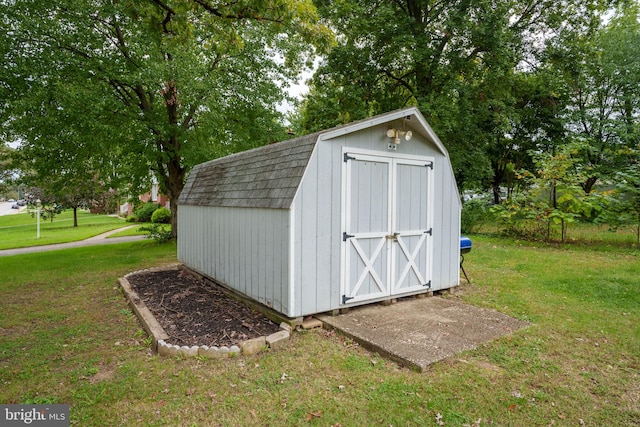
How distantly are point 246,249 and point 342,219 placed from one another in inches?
64.8

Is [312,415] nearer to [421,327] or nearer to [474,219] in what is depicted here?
[421,327]

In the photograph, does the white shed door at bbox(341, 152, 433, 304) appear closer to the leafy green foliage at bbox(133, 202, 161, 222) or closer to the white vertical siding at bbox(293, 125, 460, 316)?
the white vertical siding at bbox(293, 125, 460, 316)

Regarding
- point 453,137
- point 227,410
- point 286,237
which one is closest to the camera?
point 227,410

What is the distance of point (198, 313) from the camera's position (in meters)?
5.18

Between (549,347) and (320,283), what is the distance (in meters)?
2.75

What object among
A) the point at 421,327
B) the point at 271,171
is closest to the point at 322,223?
the point at 271,171

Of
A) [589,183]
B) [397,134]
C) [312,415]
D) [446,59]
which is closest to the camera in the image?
[312,415]

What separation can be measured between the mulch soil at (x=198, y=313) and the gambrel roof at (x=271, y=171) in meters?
1.59

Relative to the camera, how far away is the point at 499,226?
13.2 metres

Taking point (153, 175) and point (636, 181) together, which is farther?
point (153, 175)

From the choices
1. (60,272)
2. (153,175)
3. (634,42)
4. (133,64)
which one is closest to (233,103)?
(133,64)

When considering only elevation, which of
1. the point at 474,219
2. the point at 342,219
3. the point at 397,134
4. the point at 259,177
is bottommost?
the point at 474,219

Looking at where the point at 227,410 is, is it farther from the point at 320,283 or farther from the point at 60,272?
the point at 60,272

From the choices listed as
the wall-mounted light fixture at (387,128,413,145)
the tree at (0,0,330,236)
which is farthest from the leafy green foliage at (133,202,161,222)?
the wall-mounted light fixture at (387,128,413,145)
